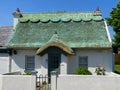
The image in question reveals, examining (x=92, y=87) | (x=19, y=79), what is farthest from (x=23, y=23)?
(x=92, y=87)

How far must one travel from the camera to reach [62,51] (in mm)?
24156

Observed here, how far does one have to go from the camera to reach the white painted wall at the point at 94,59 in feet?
81.5

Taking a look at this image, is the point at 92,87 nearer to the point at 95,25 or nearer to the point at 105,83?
the point at 105,83

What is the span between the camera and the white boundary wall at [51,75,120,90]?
18.3m

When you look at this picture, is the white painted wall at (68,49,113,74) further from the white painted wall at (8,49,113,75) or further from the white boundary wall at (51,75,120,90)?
the white boundary wall at (51,75,120,90)

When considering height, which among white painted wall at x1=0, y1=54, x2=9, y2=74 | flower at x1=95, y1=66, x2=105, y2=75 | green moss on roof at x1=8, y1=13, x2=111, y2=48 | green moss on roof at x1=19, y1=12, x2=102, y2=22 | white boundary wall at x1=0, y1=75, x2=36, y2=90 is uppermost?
green moss on roof at x1=19, y1=12, x2=102, y2=22

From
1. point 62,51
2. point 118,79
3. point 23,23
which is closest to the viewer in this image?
point 118,79

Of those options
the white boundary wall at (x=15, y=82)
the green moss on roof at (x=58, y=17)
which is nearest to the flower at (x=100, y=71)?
the green moss on roof at (x=58, y=17)

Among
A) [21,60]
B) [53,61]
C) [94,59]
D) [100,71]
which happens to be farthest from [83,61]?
[21,60]

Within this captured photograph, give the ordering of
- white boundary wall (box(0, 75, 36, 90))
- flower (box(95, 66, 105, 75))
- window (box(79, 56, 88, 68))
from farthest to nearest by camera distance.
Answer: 1. window (box(79, 56, 88, 68))
2. flower (box(95, 66, 105, 75))
3. white boundary wall (box(0, 75, 36, 90))

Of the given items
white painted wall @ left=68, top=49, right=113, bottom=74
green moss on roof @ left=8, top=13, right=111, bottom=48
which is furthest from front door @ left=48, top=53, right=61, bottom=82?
green moss on roof @ left=8, top=13, right=111, bottom=48

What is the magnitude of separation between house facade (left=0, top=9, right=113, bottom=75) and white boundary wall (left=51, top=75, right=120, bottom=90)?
5.72m

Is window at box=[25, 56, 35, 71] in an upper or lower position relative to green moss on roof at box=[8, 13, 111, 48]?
lower

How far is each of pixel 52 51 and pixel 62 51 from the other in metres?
0.84
